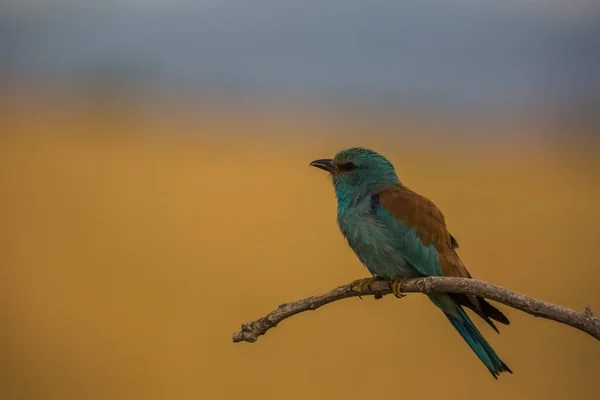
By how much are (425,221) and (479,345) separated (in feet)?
1.60

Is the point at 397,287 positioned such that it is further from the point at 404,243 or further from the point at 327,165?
the point at 327,165

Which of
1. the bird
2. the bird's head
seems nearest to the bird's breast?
the bird

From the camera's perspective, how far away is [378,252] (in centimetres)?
268

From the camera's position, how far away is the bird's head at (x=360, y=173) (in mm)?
2943

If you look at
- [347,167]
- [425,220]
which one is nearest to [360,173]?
[347,167]

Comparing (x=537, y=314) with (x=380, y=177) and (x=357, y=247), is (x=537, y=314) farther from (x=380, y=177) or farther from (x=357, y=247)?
(x=380, y=177)

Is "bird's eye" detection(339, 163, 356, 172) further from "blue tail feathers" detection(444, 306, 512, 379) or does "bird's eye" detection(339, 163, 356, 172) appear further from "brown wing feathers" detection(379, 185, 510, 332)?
"blue tail feathers" detection(444, 306, 512, 379)

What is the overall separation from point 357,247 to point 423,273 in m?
0.26

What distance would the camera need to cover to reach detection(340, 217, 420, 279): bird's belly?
2678mm

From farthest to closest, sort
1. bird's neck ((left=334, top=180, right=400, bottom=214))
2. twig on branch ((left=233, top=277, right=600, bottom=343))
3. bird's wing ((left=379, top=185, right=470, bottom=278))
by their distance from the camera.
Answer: bird's neck ((left=334, top=180, right=400, bottom=214)) → bird's wing ((left=379, top=185, right=470, bottom=278)) → twig on branch ((left=233, top=277, right=600, bottom=343))

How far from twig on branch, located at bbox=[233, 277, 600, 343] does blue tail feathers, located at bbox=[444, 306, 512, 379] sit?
267mm

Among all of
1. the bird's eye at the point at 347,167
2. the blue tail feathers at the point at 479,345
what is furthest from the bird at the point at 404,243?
the bird's eye at the point at 347,167

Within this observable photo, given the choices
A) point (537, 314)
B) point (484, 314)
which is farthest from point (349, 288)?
point (537, 314)

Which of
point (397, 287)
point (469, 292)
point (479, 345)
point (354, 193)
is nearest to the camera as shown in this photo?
point (469, 292)
